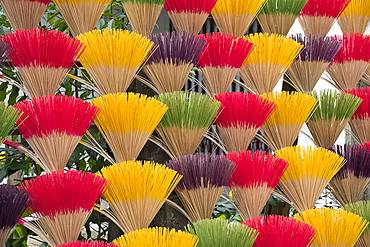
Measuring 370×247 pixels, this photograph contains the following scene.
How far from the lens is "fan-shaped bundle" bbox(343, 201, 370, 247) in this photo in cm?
56

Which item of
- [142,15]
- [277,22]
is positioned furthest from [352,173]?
[142,15]

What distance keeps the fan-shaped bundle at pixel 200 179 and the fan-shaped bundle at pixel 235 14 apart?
20 centimetres

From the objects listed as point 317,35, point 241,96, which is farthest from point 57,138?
point 317,35

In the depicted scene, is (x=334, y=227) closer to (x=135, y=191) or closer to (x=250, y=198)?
(x=250, y=198)

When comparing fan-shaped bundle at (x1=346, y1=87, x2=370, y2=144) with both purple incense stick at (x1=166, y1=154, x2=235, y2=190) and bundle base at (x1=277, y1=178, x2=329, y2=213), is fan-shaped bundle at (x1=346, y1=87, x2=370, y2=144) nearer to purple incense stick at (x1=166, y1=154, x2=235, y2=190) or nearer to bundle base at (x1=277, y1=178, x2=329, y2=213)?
bundle base at (x1=277, y1=178, x2=329, y2=213)

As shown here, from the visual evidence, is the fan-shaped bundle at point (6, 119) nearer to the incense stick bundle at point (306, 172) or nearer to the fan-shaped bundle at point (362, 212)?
the incense stick bundle at point (306, 172)

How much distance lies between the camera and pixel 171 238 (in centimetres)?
42

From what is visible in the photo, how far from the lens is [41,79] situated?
1.48 ft

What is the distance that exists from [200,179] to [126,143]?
0.29 feet

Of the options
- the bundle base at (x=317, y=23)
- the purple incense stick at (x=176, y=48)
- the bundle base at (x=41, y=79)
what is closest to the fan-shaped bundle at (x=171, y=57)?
the purple incense stick at (x=176, y=48)

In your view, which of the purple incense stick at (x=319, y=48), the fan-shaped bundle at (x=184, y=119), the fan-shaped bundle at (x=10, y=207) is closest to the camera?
the fan-shaped bundle at (x=10, y=207)

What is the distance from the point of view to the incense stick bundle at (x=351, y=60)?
63 cm

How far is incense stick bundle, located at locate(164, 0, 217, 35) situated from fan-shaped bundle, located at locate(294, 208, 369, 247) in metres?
0.27

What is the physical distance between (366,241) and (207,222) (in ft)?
0.81
